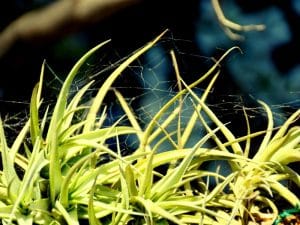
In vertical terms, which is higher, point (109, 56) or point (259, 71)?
point (109, 56)

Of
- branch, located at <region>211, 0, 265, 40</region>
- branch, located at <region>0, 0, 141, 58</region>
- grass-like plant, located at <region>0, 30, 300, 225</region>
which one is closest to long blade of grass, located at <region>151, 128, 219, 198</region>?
grass-like plant, located at <region>0, 30, 300, 225</region>

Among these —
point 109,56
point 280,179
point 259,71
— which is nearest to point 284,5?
point 259,71

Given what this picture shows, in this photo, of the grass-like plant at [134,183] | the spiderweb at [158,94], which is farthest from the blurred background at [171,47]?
the grass-like plant at [134,183]

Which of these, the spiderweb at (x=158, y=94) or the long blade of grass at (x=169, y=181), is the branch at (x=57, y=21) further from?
the long blade of grass at (x=169, y=181)

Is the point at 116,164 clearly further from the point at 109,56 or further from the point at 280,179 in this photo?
the point at 109,56

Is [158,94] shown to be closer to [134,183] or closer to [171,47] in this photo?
[171,47]

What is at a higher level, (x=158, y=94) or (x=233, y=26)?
(x=233, y=26)

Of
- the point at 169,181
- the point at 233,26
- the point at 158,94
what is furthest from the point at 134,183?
the point at 158,94

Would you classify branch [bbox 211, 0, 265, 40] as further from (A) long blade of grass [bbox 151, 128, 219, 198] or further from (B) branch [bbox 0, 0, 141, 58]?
(B) branch [bbox 0, 0, 141, 58]
